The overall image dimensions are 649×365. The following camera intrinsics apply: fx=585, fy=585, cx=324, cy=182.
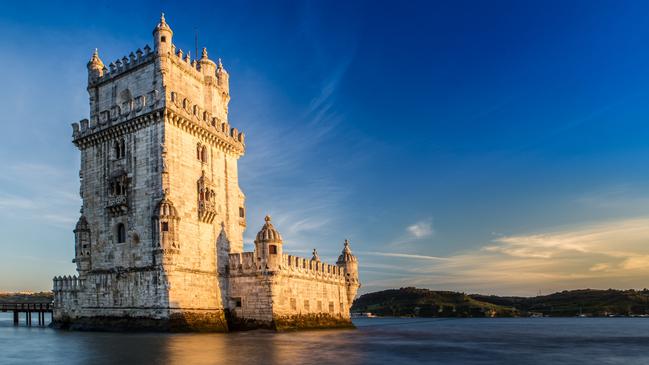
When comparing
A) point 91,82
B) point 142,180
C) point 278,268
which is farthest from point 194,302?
point 91,82

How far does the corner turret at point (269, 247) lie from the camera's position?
149 feet

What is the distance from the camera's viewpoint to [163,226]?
41844 mm

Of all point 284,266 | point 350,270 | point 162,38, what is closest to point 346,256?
point 350,270

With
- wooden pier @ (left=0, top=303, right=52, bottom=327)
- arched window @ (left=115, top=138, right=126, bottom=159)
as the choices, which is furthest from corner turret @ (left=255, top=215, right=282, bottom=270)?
wooden pier @ (left=0, top=303, right=52, bottom=327)

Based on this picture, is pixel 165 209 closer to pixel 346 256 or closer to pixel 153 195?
pixel 153 195

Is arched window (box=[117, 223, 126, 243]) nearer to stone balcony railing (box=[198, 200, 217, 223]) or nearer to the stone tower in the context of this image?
the stone tower

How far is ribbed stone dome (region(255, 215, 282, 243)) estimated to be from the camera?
150ft

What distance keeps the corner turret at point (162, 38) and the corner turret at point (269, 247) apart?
16007 millimetres

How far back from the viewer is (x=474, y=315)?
197 metres

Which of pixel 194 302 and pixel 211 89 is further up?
pixel 211 89

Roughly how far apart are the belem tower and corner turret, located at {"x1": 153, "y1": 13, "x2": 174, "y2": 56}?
0.09 m

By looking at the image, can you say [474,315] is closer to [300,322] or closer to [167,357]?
[300,322]

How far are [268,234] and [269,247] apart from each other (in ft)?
3.33

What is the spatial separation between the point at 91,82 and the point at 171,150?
12.1m
